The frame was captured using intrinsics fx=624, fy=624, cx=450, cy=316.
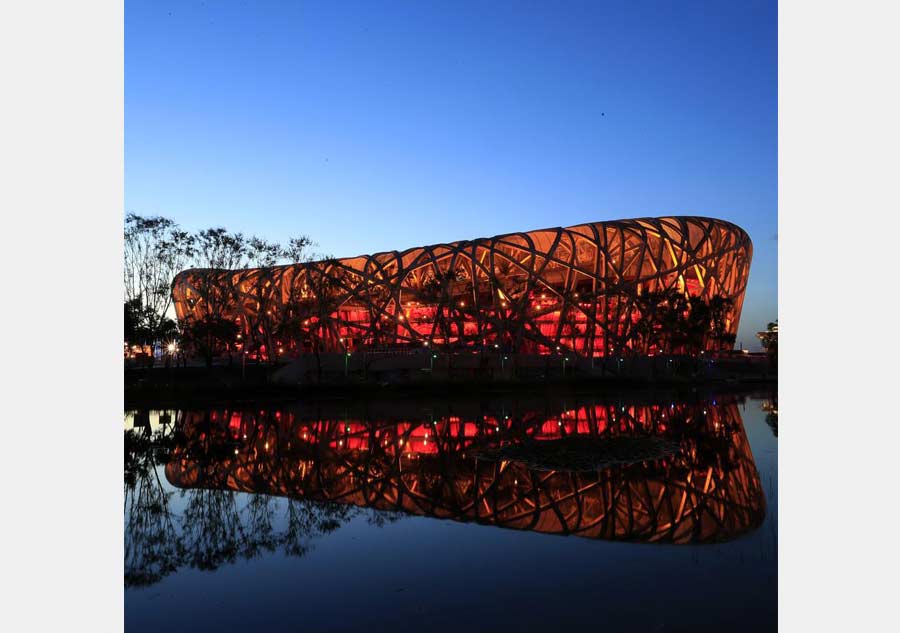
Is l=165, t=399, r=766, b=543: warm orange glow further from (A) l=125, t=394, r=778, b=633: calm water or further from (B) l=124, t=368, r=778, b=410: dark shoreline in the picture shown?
(B) l=124, t=368, r=778, b=410: dark shoreline

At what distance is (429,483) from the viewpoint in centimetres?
1080

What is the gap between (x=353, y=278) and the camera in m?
60.2

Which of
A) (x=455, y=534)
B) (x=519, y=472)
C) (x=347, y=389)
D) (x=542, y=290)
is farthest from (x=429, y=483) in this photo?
(x=542, y=290)

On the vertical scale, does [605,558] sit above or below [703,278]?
below

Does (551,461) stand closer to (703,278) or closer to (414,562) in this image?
(414,562)

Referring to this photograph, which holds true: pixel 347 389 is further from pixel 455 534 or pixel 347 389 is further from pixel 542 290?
pixel 542 290

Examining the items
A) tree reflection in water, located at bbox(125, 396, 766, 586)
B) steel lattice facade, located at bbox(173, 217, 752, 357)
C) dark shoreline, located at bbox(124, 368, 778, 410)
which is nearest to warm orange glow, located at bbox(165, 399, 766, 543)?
tree reflection in water, located at bbox(125, 396, 766, 586)

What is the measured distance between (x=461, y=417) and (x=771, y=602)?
53.3ft

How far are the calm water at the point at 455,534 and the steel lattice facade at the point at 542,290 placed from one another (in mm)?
36255

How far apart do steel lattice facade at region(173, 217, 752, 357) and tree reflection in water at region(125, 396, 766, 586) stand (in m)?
32.9

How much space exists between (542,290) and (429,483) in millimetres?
44137

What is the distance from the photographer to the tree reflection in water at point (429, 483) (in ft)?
26.3

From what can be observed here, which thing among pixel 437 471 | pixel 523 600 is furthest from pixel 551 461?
pixel 523 600
